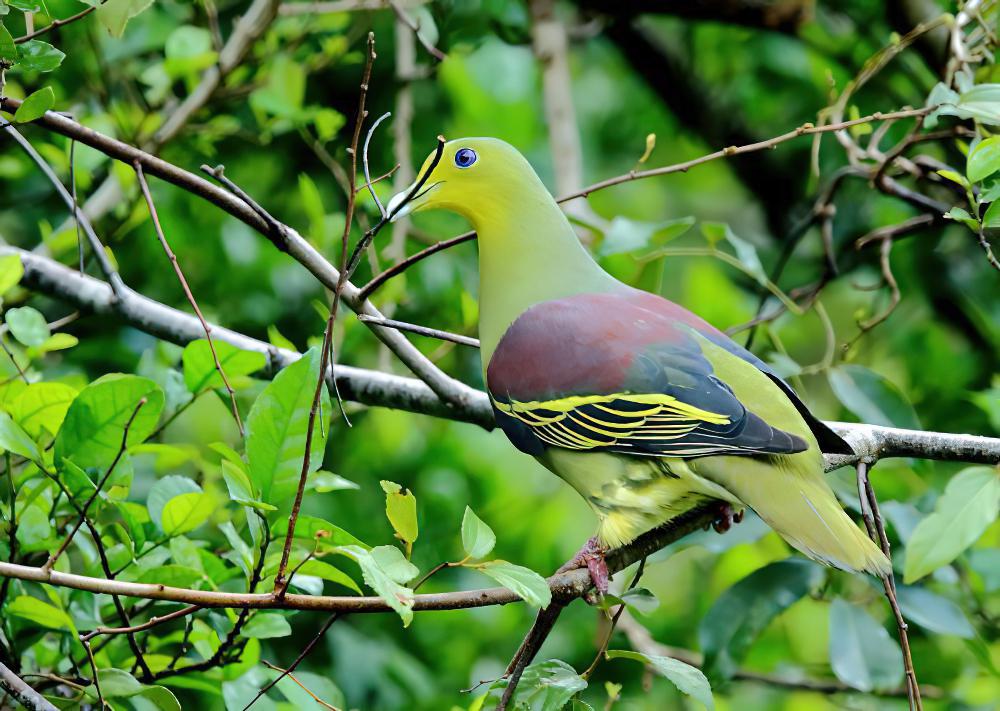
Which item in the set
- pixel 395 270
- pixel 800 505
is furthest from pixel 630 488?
pixel 395 270

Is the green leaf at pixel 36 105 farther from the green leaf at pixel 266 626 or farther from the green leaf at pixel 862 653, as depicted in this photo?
the green leaf at pixel 862 653

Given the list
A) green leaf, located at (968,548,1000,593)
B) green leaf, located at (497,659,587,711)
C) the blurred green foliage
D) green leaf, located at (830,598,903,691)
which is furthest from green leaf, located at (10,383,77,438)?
green leaf, located at (968,548,1000,593)

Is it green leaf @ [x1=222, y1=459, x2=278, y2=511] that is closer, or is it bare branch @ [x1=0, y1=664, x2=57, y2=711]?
bare branch @ [x1=0, y1=664, x2=57, y2=711]

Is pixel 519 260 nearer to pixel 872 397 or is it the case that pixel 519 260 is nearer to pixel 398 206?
pixel 398 206

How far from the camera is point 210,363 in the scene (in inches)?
87.4

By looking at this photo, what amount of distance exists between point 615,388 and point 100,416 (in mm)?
858

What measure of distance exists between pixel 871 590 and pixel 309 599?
2235 mm

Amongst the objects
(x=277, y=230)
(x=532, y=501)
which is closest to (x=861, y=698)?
(x=532, y=501)

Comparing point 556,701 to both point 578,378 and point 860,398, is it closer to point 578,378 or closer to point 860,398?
point 578,378

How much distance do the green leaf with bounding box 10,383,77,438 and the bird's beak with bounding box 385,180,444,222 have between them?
649mm

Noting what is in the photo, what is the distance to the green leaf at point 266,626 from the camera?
1993 millimetres

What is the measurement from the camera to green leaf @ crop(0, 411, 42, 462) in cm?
179

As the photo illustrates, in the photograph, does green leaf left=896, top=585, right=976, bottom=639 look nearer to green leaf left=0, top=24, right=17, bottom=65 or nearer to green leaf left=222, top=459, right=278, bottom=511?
green leaf left=222, top=459, right=278, bottom=511

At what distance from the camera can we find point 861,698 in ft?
11.1
